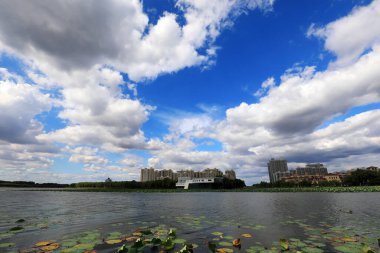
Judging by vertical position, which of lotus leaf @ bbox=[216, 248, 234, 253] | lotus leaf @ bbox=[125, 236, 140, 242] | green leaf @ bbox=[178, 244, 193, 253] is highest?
green leaf @ bbox=[178, 244, 193, 253]

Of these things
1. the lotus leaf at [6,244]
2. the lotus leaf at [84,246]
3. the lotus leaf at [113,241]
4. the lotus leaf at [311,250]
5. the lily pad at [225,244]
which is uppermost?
the lotus leaf at [84,246]

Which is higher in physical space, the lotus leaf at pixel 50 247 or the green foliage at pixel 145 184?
the green foliage at pixel 145 184

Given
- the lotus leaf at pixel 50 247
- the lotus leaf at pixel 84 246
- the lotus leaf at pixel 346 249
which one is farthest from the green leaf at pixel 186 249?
the lotus leaf at pixel 346 249

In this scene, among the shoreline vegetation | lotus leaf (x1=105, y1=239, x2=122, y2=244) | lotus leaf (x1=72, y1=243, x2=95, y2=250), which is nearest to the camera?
lotus leaf (x1=72, y1=243, x2=95, y2=250)

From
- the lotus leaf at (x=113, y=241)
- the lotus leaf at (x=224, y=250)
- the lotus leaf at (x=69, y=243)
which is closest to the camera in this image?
the lotus leaf at (x=224, y=250)

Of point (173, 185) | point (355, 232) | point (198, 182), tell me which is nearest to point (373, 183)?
point (198, 182)

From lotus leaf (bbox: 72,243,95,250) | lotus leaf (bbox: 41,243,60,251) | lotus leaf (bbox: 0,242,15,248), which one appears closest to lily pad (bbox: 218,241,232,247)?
lotus leaf (bbox: 72,243,95,250)

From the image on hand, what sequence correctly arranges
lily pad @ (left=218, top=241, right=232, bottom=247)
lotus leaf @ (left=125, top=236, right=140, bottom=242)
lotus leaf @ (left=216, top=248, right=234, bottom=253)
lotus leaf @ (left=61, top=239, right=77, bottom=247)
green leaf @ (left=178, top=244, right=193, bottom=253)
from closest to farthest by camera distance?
green leaf @ (left=178, top=244, right=193, bottom=253) → lotus leaf @ (left=216, top=248, right=234, bottom=253) → lotus leaf @ (left=61, top=239, right=77, bottom=247) → lily pad @ (left=218, top=241, right=232, bottom=247) → lotus leaf @ (left=125, top=236, right=140, bottom=242)

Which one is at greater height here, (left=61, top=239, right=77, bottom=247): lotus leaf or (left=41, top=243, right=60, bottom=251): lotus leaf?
(left=61, top=239, right=77, bottom=247): lotus leaf

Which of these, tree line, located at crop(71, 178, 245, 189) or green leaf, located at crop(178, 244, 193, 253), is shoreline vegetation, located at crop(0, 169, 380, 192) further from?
green leaf, located at crop(178, 244, 193, 253)

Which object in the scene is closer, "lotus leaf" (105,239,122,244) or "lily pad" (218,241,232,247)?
"lily pad" (218,241,232,247)

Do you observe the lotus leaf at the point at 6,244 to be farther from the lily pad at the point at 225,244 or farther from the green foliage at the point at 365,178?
the green foliage at the point at 365,178

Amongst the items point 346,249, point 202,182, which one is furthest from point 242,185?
point 346,249

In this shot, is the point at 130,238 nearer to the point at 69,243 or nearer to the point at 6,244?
the point at 69,243
